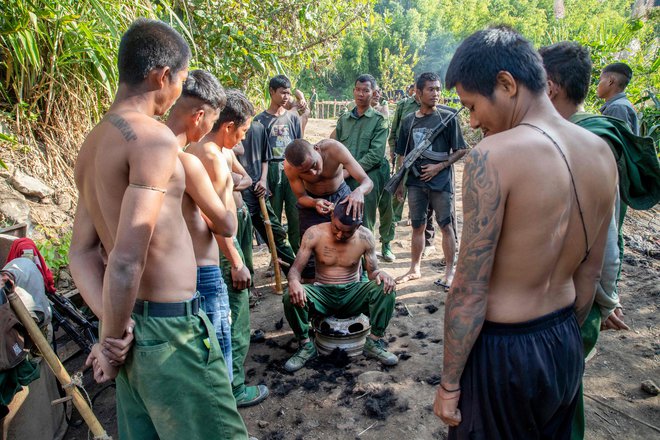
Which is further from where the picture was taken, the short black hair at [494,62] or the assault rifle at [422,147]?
the assault rifle at [422,147]

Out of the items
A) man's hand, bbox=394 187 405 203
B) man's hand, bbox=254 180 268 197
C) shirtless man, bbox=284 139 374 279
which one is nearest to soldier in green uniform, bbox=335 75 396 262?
man's hand, bbox=394 187 405 203

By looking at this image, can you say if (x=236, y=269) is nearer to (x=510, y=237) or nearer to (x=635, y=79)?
(x=510, y=237)

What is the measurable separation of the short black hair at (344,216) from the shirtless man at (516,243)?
6.83 ft

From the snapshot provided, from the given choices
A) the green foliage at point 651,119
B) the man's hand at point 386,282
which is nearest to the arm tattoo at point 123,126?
the man's hand at point 386,282

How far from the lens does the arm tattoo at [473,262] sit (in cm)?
142

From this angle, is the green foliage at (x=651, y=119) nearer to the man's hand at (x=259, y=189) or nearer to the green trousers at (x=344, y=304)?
the green trousers at (x=344, y=304)

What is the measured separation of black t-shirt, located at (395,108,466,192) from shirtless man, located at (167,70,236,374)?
9.87 feet

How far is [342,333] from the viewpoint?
3.66 metres

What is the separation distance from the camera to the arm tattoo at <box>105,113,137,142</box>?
146 centimetres

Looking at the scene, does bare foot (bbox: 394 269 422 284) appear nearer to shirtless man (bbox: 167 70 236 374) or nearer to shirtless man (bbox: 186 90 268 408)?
shirtless man (bbox: 186 90 268 408)

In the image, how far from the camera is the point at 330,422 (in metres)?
3.00

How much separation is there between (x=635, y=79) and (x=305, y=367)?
8955 mm

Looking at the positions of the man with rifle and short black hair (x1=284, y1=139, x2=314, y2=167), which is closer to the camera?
short black hair (x1=284, y1=139, x2=314, y2=167)

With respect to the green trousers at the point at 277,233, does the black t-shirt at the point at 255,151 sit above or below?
above
